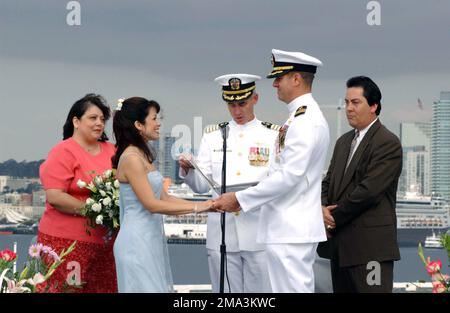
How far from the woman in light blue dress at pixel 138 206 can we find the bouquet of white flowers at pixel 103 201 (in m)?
0.80

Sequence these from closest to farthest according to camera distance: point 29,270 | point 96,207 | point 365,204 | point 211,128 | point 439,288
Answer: point 439,288
point 29,270
point 365,204
point 96,207
point 211,128

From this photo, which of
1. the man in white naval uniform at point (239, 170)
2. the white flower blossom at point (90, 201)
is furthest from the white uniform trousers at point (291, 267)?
the white flower blossom at point (90, 201)

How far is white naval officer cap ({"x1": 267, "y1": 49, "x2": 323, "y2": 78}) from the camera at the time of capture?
6.67 m

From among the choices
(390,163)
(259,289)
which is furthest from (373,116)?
(259,289)

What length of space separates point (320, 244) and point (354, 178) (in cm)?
60

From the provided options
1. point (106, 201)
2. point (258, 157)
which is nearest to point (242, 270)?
point (258, 157)

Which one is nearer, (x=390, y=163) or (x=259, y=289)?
(x=390, y=163)

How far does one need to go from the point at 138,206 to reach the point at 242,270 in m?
1.69

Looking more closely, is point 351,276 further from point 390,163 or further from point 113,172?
point 113,172

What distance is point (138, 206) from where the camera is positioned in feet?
21.4

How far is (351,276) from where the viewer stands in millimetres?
7148

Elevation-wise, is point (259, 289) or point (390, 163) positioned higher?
point (390, 163)

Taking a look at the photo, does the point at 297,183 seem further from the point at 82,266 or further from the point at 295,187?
the point at 82,266
